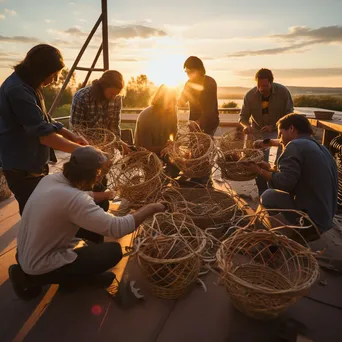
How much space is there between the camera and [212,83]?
378cm

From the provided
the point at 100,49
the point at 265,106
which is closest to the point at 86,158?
the point at 265,106

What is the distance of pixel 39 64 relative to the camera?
181cm

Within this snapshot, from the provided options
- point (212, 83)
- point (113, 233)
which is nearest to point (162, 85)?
point (212, 83)

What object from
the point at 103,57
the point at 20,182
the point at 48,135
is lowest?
the point at 20,182

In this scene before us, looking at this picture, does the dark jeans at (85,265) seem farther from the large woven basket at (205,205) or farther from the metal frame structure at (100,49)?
the metal frame structure at (100,49)

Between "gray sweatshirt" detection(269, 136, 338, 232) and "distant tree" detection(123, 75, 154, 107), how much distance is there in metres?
23.3

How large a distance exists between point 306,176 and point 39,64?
1972 mm

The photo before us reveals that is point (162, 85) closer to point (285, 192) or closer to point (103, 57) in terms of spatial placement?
point (285, 192)

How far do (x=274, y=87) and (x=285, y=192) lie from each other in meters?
1.77

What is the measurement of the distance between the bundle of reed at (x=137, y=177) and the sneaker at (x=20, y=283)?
86 cm

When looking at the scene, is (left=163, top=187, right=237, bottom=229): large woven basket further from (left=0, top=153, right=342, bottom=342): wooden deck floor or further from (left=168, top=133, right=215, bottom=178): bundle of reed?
(left=0, top=153, right=342, bottom=342): wooden deck floor

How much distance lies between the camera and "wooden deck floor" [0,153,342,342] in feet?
5.32

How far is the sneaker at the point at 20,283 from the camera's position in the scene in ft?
5.79

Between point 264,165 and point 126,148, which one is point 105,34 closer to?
point 126,148
